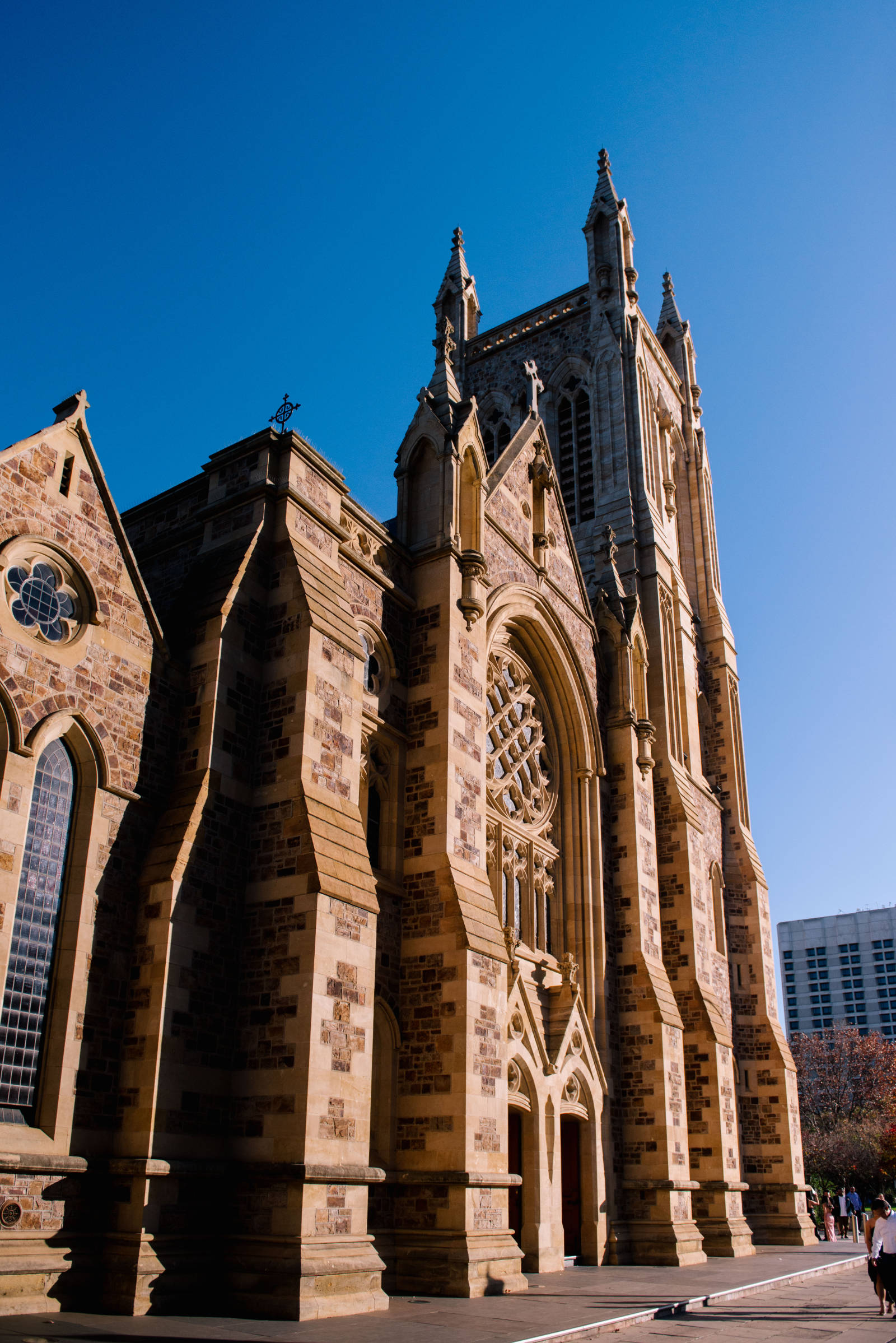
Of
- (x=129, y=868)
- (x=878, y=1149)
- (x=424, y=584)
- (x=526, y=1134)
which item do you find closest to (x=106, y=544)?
(x=129, y=868)

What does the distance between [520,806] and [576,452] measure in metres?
15.6

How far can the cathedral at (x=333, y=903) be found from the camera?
12047 mm

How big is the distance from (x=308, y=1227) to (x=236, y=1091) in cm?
185

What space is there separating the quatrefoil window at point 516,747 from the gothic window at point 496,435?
15.3 m

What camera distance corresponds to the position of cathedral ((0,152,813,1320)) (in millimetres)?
12047

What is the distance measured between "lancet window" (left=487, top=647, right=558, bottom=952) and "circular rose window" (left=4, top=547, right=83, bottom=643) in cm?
904

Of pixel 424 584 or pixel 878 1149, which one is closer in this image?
pixel 424 584

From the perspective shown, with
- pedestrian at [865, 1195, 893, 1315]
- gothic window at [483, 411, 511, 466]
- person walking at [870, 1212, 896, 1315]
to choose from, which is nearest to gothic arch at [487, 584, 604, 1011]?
pedestrian at [865, 1195, 893, 1315]

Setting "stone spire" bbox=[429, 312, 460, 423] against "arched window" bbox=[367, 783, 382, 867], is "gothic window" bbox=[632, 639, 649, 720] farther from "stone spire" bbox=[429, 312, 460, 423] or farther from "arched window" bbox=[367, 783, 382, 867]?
"arched window" bbox=[367, 783, 382, 867]

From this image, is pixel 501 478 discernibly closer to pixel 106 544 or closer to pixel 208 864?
pixel 106 544

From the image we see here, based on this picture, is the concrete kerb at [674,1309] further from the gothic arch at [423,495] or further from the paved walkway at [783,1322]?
the gothic arch at [423,495]

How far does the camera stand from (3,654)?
1238 centimetres

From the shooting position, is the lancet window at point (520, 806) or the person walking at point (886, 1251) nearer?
the person walking at point (886, 1251)

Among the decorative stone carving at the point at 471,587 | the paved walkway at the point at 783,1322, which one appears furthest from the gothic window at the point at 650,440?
the paved walkway at the point at 783,1322
